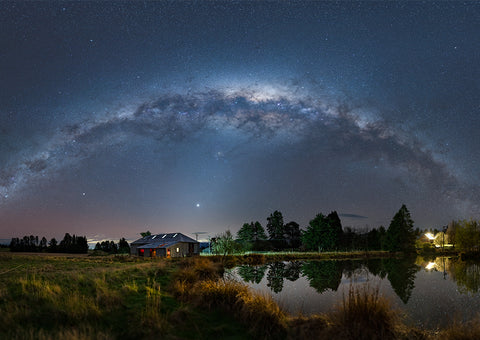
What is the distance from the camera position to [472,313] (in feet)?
36.1

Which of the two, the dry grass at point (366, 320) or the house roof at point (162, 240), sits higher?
the dry grass at point (366, 320)

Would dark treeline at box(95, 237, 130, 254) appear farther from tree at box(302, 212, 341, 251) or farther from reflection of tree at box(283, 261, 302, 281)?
reflection of tree at box(283, 261, 302, 281)

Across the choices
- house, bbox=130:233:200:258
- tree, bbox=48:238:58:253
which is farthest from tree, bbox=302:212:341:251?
tree, bbox=48:238:58:253

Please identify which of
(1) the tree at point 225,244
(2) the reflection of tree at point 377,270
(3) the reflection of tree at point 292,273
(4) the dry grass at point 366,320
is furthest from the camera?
(1) the tree at point 225,244

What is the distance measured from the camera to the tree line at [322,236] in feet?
194

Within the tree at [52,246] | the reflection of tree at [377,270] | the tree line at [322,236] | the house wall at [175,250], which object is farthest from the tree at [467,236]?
the tree at [52,246]

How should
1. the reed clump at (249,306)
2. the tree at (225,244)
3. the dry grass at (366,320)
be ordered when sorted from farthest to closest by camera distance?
1. the tree at (225,244)
2. the reed clump at (249,306)
3. the dry grass at (366,320)

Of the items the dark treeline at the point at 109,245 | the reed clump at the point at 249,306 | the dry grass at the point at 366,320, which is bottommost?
the dark treeline at the point at 109,245

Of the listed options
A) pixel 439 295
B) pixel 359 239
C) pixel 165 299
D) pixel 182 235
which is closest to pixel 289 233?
pixel 359 239

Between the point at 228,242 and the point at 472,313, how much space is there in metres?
46.0

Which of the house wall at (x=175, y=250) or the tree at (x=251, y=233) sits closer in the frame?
the house wall at (x=175, y=250)

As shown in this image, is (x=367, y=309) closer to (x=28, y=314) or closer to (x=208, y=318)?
(x=208, y=318)

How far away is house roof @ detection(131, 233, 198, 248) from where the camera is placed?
61.7m

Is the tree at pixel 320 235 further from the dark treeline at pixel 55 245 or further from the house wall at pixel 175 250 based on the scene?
Result: the dark treeline at pixel 55 245
